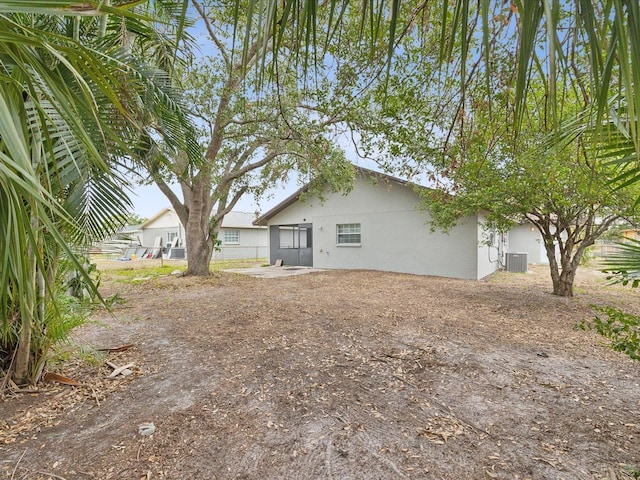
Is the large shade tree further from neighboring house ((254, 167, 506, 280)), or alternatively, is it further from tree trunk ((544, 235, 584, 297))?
tree trunk ((544, 235, 584, 297))

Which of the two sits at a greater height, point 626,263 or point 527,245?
point 626,263

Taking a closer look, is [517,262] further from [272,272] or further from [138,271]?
[138,271]

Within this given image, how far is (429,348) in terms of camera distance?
→ 3932 millimetres

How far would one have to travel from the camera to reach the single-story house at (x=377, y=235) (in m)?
10.9

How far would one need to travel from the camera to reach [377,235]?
13.1 meters

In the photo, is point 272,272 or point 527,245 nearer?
point 272,272

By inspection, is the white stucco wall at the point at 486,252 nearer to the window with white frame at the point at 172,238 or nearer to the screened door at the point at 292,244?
the screened door at the point at 292,244

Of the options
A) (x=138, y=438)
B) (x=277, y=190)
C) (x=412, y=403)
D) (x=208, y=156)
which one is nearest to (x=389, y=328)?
(x=412, y=403)

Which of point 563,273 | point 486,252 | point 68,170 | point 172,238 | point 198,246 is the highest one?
point 68,170

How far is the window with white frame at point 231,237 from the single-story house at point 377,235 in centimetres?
637

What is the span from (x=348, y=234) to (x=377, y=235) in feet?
4.87

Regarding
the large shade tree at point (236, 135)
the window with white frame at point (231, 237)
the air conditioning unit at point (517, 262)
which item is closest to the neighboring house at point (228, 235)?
the window with white frame at point (231, 237)

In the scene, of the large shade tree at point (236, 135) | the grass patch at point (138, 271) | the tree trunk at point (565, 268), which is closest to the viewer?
the large shade tree at point (236, 135)

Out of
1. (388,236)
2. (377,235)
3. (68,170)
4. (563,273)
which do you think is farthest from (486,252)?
(68,170)
